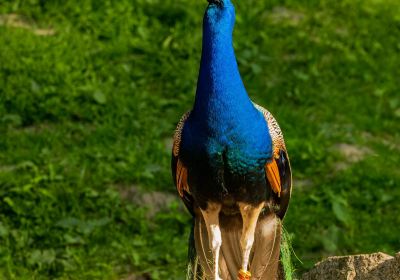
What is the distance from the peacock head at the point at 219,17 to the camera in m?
3.99

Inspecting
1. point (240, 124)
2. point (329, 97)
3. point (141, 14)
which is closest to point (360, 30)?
point (329, 97)

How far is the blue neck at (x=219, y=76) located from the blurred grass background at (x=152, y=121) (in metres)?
1.83

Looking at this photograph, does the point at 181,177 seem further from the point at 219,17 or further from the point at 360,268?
the point at 360,268

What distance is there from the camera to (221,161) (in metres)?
3.98

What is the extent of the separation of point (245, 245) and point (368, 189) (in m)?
2.31

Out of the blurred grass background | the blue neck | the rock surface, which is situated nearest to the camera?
the blue neck

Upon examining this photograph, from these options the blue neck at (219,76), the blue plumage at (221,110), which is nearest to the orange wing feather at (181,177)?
the blue plumage at (221,110)

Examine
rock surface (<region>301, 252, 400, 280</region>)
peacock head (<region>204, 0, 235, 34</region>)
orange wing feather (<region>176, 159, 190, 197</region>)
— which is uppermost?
peacock head (<region>204, 0, 235, 34</region>)

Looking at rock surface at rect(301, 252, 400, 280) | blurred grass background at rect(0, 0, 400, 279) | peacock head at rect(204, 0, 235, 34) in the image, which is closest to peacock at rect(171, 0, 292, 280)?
peacock head at rect(204, 0, 235, 34)

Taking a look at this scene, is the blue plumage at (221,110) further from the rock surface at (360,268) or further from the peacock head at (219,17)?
the rock surface at (360,268)

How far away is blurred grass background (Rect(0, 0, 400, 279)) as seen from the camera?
A: 5.77m

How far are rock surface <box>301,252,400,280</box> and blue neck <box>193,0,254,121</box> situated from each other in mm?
901

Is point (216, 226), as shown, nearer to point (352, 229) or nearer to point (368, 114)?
point (352, 229)

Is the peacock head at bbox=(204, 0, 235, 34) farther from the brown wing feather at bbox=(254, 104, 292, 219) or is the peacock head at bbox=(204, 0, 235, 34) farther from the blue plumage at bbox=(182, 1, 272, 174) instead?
the brown wing feather at bbox=(254, 104, 292, 219)
